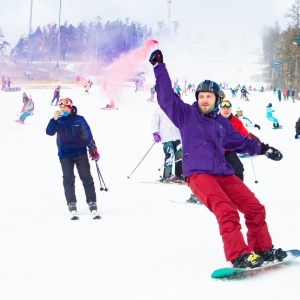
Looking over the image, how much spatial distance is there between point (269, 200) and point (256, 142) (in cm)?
347

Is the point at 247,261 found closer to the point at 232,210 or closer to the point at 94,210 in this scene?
the point at 232,210

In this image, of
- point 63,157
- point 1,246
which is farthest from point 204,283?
point 63,157


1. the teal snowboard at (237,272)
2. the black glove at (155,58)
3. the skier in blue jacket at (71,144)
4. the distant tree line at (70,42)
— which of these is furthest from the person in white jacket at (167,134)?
the distant tree line at (70,42)

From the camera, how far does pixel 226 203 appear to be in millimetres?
3922

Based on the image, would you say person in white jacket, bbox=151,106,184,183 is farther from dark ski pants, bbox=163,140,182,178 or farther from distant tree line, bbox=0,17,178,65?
distant tree line, bbox=0,17,178,65

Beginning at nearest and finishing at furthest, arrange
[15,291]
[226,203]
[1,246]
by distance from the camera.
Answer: [15,291], [226,203], [1,246]

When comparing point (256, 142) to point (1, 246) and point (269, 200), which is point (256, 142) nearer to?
point (1, 246)

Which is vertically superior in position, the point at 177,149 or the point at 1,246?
the point at 177,149

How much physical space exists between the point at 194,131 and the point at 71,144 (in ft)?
9.32

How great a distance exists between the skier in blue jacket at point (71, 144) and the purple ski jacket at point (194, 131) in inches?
106

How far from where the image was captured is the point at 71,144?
662cm

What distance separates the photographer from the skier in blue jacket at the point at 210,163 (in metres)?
3.99

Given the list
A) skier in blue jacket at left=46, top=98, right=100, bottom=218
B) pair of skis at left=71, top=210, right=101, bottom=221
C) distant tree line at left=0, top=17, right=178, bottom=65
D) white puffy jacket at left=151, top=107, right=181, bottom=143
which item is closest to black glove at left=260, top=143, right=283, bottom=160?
pair of skis at left=71, top=210, right=101, bottom=221

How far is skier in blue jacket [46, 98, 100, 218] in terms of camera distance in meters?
6.59
